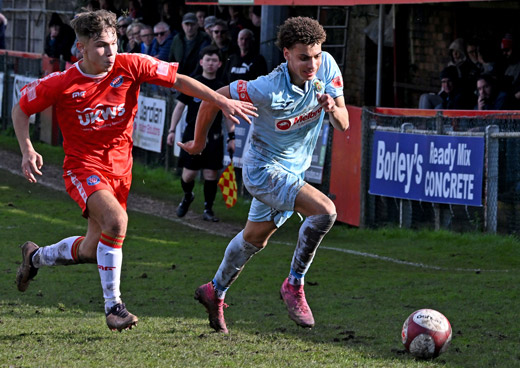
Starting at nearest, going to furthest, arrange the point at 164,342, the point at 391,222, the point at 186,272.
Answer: the point at 164,342 → the point at 186,272 → the point at 391,222

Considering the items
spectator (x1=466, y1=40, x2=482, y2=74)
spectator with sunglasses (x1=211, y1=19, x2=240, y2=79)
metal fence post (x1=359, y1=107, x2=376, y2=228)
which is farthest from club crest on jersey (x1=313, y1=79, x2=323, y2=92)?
spectator with sunglasses (x1=211, y1=19, x2=240, y2=79)

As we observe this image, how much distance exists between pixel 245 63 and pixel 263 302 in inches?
258

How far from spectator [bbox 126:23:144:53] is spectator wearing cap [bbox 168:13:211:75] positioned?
218 cm

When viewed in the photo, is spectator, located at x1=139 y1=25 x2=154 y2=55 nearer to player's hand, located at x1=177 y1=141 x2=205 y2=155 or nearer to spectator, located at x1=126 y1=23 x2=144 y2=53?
spectator, located at x1=126 y1=23 x2=144 y2=53

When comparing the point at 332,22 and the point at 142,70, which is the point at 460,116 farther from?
the point at 332,22

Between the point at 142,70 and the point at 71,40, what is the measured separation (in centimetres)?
1546

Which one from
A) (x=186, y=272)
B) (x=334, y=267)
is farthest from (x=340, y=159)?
(x=186, y=272)

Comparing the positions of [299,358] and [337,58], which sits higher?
[337,58]

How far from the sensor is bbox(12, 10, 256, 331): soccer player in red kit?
21.8 ft

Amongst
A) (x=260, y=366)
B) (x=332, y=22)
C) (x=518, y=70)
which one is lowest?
(x=260, y=366)

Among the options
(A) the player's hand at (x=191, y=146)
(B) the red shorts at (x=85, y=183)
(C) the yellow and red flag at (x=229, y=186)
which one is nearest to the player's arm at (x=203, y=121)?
(A) the player's hand at (x=191, y=146)

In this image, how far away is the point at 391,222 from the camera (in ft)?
41.6

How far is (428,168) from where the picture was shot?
11953mm

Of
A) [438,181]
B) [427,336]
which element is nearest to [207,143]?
[438,181]
